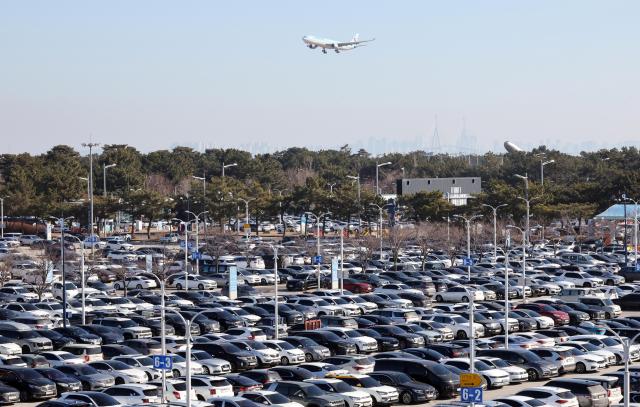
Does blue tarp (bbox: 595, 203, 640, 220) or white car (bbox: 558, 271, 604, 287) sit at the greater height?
blue tarp (bbox: 595, 203, 640, 220)

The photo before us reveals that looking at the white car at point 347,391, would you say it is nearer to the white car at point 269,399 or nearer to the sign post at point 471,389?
the white car at point 269,399

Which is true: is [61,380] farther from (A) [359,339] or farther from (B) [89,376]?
(A) [359,339]

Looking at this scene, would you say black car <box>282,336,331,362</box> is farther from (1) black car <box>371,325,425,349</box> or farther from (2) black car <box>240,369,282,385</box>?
(2) black car <box>240,369,282,385</box>

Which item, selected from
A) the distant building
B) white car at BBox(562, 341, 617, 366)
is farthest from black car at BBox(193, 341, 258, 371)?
the distant building

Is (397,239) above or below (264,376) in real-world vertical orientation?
above

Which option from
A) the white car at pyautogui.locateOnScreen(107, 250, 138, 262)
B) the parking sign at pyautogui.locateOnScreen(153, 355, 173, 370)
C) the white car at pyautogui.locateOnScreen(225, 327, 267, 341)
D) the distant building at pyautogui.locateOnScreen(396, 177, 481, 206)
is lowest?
the white car at pyautogui.locateOnScreen(225, 327, 267, 341)

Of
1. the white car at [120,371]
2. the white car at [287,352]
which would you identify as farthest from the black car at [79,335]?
the white car at [120,371]

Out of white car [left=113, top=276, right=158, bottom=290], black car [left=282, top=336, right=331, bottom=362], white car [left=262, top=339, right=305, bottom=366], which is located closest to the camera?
white car [left=262, top=339, right=305, bottom=366]

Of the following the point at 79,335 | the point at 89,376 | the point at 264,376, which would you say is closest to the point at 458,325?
the point at 264,376
